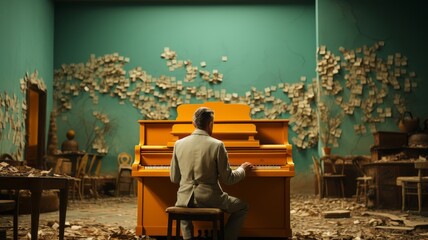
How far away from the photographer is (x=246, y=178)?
504 cm

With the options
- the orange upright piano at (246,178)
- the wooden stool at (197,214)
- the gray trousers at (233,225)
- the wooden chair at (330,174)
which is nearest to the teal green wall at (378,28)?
the wooden chair at (330,174)

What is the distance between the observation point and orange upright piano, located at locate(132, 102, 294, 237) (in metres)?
4.94

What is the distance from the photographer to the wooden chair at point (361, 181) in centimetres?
906

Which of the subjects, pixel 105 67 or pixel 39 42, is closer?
pixel 39 42

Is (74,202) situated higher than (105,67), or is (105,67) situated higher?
(105,67)

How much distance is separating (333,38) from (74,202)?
20.8ft

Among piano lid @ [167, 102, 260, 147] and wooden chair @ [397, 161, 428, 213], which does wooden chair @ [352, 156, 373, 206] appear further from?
piano lid @ [167, 102, 260, 147]

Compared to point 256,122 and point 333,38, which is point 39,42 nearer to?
point 333,38

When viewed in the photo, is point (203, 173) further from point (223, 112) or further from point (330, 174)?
point (330, 174)

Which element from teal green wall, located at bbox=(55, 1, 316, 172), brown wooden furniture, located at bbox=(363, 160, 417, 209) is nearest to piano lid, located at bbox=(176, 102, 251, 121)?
brown wooden furniture, located at bbox=(363, 160, 417, 209)

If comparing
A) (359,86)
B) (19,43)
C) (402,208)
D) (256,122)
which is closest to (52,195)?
(19,43)

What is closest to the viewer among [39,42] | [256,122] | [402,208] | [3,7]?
[256,122]

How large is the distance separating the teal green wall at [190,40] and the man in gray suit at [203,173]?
838 centimetres

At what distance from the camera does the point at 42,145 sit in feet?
38.7
